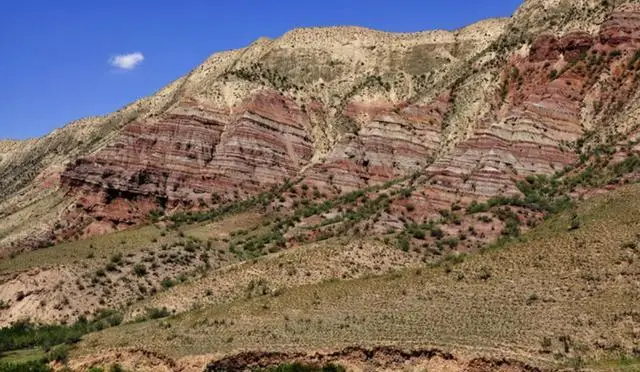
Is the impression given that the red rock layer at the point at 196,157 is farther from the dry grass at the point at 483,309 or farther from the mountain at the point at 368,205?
the dry grass at the point at 483,309

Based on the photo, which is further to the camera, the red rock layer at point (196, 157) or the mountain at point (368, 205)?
the red rock layer at point (196, 157)

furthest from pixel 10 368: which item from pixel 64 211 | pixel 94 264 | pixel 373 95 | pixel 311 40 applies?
pixel 311 40

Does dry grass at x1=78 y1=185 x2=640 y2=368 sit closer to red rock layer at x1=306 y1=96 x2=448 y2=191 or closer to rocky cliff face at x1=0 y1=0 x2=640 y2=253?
rocky cliff face at x1=0 y1=0 x2=640 y2=253

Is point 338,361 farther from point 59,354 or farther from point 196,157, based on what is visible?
point 196,157

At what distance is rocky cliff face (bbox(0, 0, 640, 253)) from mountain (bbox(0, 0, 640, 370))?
23 cm

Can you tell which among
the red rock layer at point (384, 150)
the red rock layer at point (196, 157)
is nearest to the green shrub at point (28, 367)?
the red rock layer at point (196, 157)

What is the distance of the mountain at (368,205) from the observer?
3725 cm

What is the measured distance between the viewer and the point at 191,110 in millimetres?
86625

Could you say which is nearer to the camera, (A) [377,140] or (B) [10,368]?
(B) [10,368]

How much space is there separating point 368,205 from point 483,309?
1102 inches

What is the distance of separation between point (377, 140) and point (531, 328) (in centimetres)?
4684

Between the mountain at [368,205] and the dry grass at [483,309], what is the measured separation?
5.9 inches

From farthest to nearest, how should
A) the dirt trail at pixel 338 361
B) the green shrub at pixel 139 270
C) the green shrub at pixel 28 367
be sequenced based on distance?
the green shrub at pixel 139 270 → the green shrub at pixel 28 367 → the dirt trail at pixel 338 361

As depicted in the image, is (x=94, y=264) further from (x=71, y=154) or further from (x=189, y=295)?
(x=71, y=154)
